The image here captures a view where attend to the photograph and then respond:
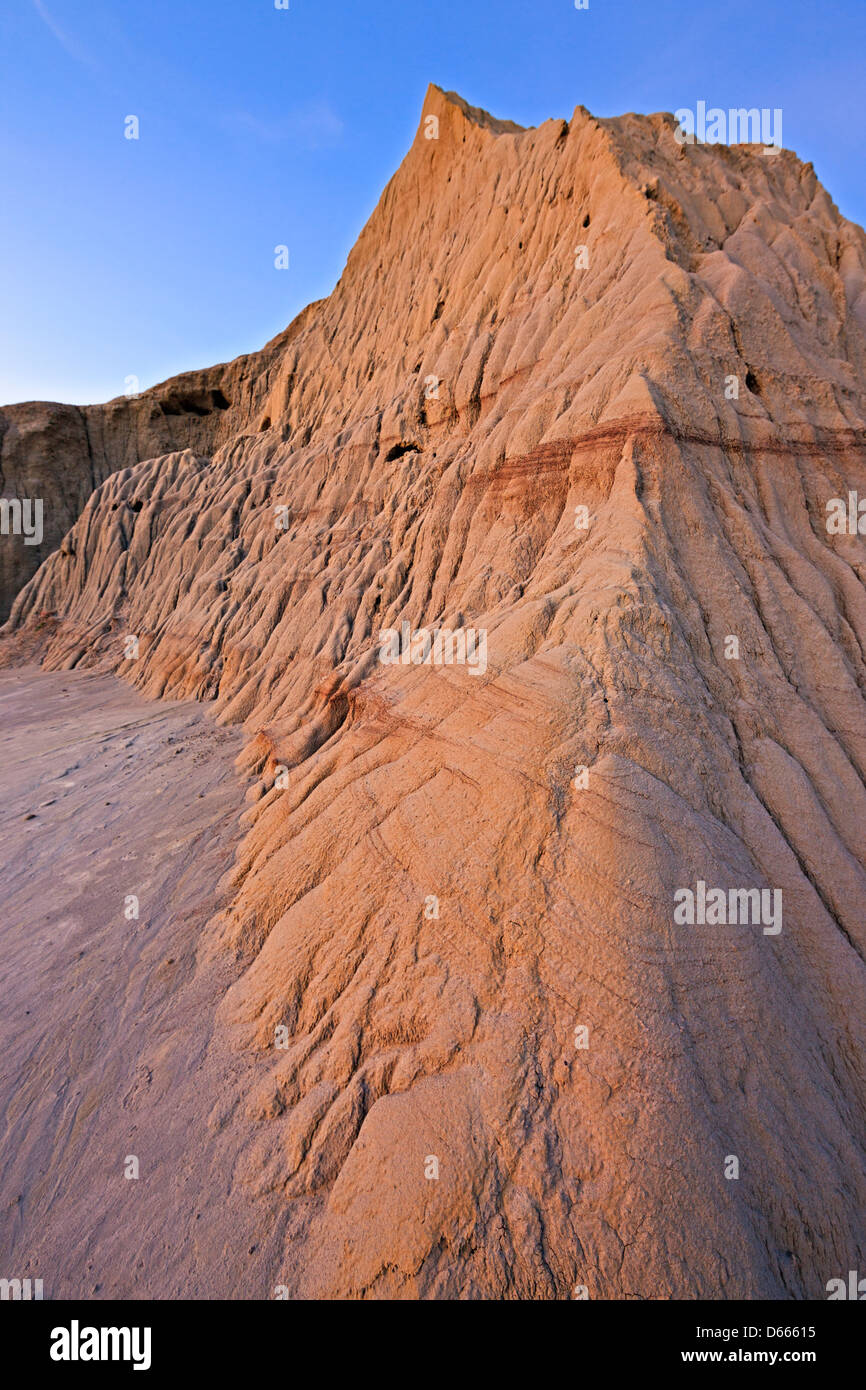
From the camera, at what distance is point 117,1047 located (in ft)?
17.6

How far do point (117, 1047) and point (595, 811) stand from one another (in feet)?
16.1

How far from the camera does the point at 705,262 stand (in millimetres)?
9227

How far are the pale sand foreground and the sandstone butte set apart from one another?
0.18 metres

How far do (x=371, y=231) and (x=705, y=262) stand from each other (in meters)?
17.1

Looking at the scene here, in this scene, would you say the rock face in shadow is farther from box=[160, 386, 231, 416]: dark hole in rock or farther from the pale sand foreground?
the pale sand foreground

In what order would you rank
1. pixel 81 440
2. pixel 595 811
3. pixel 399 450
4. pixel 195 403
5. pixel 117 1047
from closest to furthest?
pixel 595 811
pixel 117 1047
pixel 399 450
pixel 195 403
pixel 81 440

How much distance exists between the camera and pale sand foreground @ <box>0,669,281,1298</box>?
12.6ft

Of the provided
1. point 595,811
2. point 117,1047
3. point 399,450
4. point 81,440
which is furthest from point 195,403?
point 595,811

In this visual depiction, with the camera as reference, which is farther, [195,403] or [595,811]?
[195,403]

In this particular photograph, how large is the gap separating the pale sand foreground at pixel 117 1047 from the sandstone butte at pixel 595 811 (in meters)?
0.18

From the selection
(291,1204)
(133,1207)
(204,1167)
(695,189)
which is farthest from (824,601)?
(695,189)

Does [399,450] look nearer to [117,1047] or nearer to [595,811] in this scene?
[595,811]

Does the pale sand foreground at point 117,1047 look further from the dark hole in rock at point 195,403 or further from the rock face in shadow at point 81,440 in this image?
the dark hole in rock at point 195,403
